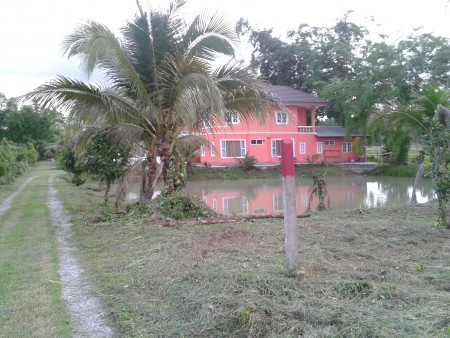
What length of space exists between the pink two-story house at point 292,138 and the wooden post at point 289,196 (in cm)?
3446

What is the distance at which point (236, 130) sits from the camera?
139 ft

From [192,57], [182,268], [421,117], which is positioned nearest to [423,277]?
[182,268]

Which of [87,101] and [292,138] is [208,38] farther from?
[292,138]

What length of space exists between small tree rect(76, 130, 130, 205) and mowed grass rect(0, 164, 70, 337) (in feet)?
12.9

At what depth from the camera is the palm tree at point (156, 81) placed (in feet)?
37.2

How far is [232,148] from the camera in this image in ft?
139

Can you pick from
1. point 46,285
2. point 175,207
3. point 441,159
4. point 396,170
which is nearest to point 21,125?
point 175,207

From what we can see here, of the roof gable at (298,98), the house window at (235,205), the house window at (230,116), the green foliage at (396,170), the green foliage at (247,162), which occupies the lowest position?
the house window at (235,205)

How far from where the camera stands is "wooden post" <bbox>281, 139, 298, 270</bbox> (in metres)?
5.01

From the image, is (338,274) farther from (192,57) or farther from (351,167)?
(351,167)

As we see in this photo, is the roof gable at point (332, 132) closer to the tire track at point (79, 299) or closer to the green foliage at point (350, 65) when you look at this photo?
the green foliage at point (350, 65)

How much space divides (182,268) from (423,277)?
2.72m

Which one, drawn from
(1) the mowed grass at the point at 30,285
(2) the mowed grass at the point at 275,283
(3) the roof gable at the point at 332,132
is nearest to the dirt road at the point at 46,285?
(1) the mowed grass at the point at 30,285

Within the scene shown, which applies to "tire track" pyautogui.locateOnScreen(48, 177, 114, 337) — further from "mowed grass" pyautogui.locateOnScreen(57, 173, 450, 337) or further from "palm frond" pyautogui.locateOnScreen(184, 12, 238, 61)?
"palm frond" pyautogui.locateOnScreen(184, 12, 238, 61)
